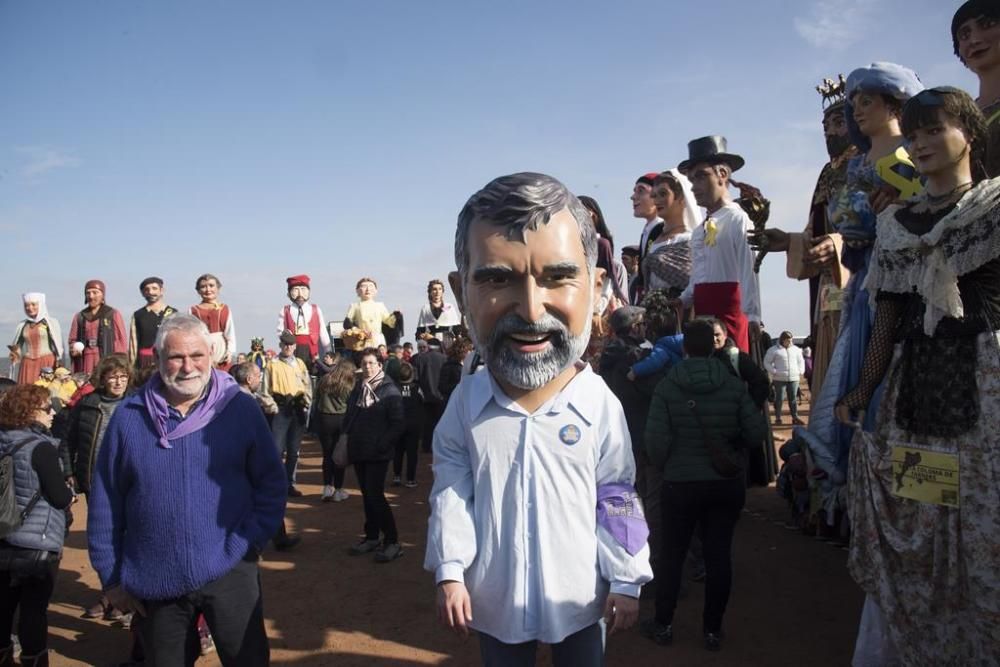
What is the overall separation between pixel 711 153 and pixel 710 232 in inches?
25.8

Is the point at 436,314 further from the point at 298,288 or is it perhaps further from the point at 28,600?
the point at 28,600

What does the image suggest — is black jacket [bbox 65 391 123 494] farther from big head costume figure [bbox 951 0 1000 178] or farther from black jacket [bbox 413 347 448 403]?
big head costume figure [bbox 951 0 1000 178]

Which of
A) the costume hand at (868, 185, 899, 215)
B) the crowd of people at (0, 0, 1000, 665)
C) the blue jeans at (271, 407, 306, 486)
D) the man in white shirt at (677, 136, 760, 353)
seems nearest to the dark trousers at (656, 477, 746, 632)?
the crowd of people at (0, 0, 1000, 665)

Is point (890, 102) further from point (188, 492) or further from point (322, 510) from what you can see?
point (322, 510)

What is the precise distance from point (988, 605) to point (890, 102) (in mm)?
2503

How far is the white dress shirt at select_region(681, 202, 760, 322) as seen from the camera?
4.72 metres

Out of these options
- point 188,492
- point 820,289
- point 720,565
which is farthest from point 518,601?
point 820,289

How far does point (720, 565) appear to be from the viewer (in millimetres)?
3973

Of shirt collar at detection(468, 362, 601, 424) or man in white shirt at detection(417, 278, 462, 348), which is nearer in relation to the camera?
shirt collar at detection(468, 362, 601, 424)

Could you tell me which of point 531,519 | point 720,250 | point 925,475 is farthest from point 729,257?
point 531,519

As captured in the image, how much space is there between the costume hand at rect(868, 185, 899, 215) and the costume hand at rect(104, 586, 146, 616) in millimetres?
3890

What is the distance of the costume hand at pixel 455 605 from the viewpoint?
2.03 metres

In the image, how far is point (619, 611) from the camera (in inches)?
81.0

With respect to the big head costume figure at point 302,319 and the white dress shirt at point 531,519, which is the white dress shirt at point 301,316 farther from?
the white dress shirt at point 531,519
